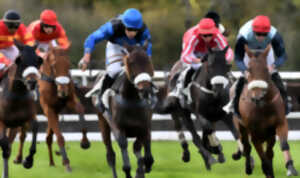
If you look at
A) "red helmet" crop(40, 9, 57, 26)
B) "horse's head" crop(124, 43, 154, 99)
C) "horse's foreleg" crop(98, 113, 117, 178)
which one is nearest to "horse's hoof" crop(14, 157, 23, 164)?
"horse's foreleg" crop(98, 113, 117, 178)

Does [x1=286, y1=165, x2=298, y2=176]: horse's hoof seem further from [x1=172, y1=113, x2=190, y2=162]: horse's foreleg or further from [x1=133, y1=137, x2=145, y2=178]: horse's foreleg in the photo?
[x1=172, y1=113, x2=190, y2=162]: horse's foreleg

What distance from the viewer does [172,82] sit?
1198cm

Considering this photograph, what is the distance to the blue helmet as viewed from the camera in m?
9.09

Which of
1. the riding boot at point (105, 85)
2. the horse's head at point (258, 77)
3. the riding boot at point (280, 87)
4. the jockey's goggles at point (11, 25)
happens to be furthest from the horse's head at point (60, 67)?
the horse's head at point (258, 77)

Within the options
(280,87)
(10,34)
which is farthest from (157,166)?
(10,34)

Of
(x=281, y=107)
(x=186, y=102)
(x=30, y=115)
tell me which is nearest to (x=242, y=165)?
(x=186, y=102)

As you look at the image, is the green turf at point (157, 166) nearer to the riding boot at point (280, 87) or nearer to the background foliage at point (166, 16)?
the riding boot at point (280, 87)

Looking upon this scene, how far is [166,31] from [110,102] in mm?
12415

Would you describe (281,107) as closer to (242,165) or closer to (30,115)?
(242,165)

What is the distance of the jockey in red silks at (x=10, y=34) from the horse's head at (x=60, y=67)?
33 cm

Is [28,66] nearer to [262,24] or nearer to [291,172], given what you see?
[262,24]

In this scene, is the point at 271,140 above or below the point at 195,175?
above

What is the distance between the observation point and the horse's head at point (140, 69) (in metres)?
8.27

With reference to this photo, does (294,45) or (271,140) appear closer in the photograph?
(271,140)
